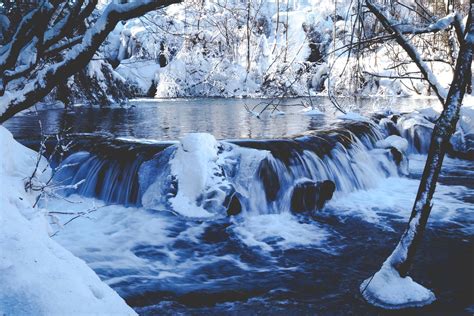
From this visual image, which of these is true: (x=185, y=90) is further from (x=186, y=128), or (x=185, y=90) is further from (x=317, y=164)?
(x=317, y=164)

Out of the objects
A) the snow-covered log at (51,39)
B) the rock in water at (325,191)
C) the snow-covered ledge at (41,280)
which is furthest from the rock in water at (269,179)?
the snow-covered ledge at (41,280)

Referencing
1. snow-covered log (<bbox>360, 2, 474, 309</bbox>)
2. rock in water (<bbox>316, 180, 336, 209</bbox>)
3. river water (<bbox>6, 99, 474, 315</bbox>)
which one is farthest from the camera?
rock in water (<bbox>316, 180, 336, 209</bbox>)

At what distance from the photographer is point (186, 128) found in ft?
39.5

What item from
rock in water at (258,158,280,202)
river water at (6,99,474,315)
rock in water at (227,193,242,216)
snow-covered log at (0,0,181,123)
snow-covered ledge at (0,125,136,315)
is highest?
snow-covered log at (0,0,181,123)

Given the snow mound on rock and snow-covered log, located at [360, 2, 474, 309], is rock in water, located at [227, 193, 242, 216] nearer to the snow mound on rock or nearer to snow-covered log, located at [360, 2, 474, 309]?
the snow mound on rock

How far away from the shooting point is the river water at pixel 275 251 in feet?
13.7

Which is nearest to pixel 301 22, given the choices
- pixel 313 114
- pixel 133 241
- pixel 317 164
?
pixel 313 114

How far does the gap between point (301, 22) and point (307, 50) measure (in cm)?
635

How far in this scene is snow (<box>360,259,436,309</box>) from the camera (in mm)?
3760

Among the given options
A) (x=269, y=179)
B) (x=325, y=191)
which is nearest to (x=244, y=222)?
(x=269, y=179)

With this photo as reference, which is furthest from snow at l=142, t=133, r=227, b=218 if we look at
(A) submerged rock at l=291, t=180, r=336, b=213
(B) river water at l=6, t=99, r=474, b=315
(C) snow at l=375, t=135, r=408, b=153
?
(C) snow at l=375, t=135, r=408, b=153

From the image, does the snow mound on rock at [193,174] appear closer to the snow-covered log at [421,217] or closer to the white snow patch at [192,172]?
the white snow patch at [192,172]

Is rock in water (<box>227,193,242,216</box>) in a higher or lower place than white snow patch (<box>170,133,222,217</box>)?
lower

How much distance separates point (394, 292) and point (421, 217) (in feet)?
2.74
